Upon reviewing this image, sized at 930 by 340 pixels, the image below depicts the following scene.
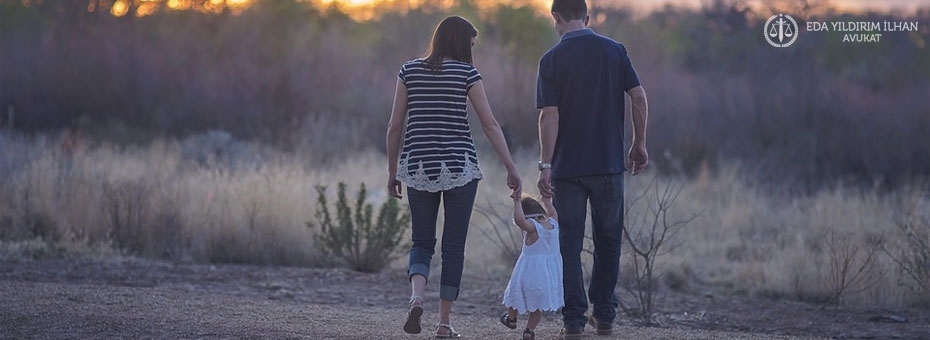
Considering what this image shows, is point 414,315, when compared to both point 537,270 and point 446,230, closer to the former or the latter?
point 446,230

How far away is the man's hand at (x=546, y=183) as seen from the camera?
6.17 m

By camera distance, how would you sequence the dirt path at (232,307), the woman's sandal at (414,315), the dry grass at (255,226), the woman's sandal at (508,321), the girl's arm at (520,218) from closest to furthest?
the girl's arm at (520,218), the woman's sandal at (414,315), the woman's sandal at (508,321), the dirt path at (232,307), the dry grass at (255,226)

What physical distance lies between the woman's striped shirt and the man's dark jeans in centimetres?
58

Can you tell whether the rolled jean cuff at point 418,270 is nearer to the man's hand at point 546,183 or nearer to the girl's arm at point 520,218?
the girl's arm at point 520,218

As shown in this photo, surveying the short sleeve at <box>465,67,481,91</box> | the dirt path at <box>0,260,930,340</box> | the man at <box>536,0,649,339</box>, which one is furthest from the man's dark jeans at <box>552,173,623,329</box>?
the short sleeve at <box>465,67,481,91</box>

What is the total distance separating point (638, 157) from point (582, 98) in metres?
0.53

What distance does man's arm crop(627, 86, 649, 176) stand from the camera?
6238 mm

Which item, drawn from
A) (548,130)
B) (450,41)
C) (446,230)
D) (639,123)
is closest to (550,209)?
(548,130)

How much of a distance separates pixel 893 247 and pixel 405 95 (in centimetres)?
729

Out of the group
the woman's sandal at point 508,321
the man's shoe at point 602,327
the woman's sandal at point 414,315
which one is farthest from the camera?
the man's shoe at point 602,327

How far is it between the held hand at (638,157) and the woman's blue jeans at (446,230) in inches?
36.7

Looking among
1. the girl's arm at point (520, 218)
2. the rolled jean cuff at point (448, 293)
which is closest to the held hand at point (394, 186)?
the rolled jean cuff at point (448, 293)

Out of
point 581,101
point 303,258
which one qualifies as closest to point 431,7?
point 303,258

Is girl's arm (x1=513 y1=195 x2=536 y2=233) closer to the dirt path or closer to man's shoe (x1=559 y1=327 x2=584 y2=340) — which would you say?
man's shoe (x1=559 y1=327 x2=584 y2=340)
